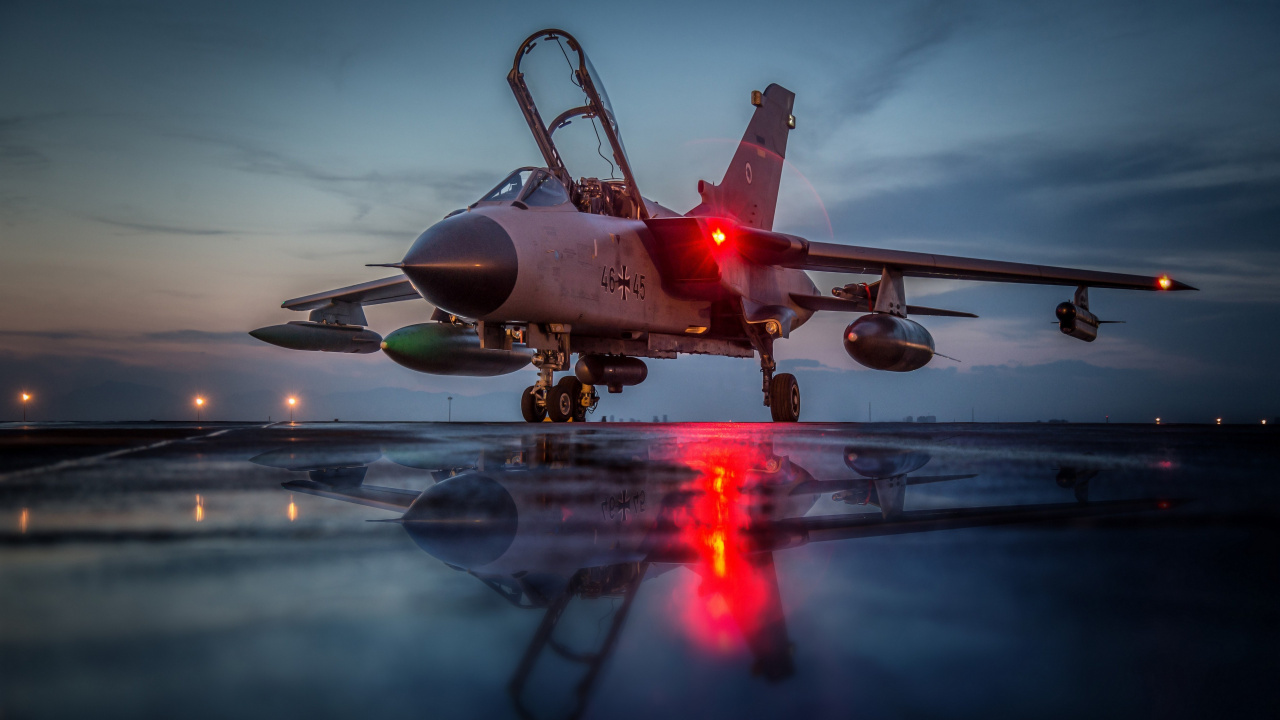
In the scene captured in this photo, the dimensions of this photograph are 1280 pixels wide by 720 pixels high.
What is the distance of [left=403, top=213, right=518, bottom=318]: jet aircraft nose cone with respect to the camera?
6.80m

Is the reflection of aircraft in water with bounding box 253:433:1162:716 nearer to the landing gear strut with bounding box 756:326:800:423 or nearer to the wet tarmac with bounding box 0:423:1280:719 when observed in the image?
the wet tarmac with bounding box 0:423:1280:719

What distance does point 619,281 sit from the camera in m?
9.03

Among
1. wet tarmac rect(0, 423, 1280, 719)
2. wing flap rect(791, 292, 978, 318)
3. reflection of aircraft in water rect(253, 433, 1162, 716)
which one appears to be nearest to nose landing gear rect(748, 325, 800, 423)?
wing flap rect(791, 292, 978, 318)

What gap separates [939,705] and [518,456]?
328 cm

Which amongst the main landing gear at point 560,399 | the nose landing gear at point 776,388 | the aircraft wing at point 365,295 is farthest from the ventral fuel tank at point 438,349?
the nose landing gear at point 776,388

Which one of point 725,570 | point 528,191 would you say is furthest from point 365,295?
point 725,570

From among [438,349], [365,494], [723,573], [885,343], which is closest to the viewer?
[723,573]

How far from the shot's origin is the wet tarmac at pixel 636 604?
678 mm

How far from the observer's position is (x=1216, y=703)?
656mm

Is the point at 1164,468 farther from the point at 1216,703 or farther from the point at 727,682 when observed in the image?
the point at 727,682

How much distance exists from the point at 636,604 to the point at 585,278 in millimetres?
7595

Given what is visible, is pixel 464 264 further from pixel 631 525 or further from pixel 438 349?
pixel 631 525

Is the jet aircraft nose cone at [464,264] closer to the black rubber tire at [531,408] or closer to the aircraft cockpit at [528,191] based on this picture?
the aircraft cockpit at [528,191]

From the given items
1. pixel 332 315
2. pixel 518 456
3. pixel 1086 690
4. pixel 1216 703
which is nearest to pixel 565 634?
pixel 1086 690
